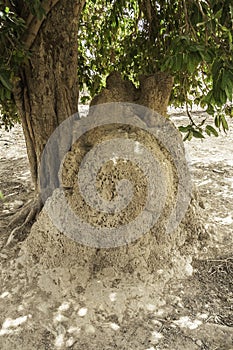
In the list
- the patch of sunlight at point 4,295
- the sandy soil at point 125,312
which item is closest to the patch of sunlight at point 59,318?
the sandy soil at point 125,312

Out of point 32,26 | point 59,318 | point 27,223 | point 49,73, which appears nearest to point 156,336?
point 59,318

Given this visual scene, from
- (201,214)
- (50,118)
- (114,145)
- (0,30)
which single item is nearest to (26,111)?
(50,118)

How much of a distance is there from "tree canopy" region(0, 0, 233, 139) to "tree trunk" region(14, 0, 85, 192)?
0.34ft

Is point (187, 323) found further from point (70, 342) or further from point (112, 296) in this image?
point (70, 342)

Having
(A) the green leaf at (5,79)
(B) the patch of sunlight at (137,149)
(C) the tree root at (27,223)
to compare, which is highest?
(A) the green leaf at (5,79)

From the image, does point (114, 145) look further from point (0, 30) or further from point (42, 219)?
point (0, 30)

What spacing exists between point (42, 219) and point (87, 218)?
0.31m

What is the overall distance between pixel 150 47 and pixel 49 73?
957 mm

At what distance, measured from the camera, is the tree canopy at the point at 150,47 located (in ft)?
6.74

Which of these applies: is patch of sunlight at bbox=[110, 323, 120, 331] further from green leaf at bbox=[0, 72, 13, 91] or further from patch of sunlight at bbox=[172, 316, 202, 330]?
green leaf at bbox=[0, 72, 13, 91]

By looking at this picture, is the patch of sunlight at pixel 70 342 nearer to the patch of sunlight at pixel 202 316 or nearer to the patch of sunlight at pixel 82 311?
the patch of sunlight at pixel 82 311

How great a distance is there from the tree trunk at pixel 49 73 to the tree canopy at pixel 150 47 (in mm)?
102

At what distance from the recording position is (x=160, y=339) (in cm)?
240

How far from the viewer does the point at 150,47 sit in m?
3.57
